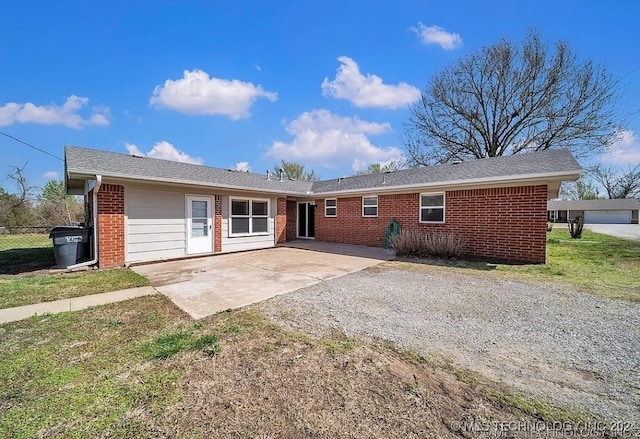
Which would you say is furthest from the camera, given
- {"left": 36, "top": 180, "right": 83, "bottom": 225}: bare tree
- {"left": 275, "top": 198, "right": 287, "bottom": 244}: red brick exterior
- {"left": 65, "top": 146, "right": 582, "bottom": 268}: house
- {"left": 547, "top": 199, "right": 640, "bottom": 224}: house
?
{"left": 547, "top": 199, "right": 640, "bottom": 224}: house

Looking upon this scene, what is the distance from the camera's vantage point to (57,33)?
9.20 meters

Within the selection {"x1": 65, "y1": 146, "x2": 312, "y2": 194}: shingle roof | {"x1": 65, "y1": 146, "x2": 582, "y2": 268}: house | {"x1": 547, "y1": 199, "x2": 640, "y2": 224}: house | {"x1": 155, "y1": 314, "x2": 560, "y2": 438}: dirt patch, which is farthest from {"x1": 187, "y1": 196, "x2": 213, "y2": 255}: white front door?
{"x1": 547, "y1": 199, "x2": 640, "y2": 224}: house

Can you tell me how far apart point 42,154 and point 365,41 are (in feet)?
60.3

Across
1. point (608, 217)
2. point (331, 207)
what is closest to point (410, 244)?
point (331, 207)

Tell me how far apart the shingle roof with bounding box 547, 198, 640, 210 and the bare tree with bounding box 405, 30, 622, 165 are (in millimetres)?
24032

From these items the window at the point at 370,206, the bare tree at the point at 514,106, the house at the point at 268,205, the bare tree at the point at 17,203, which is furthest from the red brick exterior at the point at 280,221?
the bare tree at the point at 17,203

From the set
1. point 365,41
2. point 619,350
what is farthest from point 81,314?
point 365,41

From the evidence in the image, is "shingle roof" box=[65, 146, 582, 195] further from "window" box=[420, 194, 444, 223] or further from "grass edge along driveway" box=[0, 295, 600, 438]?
"grass edge along driveway" box=[0, 295, 600, 438]

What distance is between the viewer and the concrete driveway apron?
189 inches

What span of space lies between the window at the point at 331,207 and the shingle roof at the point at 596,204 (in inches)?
1477

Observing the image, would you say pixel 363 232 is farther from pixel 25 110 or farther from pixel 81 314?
pixel 25 110

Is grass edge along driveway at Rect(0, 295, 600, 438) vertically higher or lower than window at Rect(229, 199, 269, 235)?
lower

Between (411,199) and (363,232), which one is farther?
(363,232)

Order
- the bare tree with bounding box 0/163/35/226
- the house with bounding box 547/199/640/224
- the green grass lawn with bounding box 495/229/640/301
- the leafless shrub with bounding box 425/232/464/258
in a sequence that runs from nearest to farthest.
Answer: the green grass lawn with bounding box 495/229/640/301 → the leafless shrub with bounding box 425/232/464/258 → the bare tree with bounding box 0/163/35/226 → the house with bounding box 547/199/640/224
